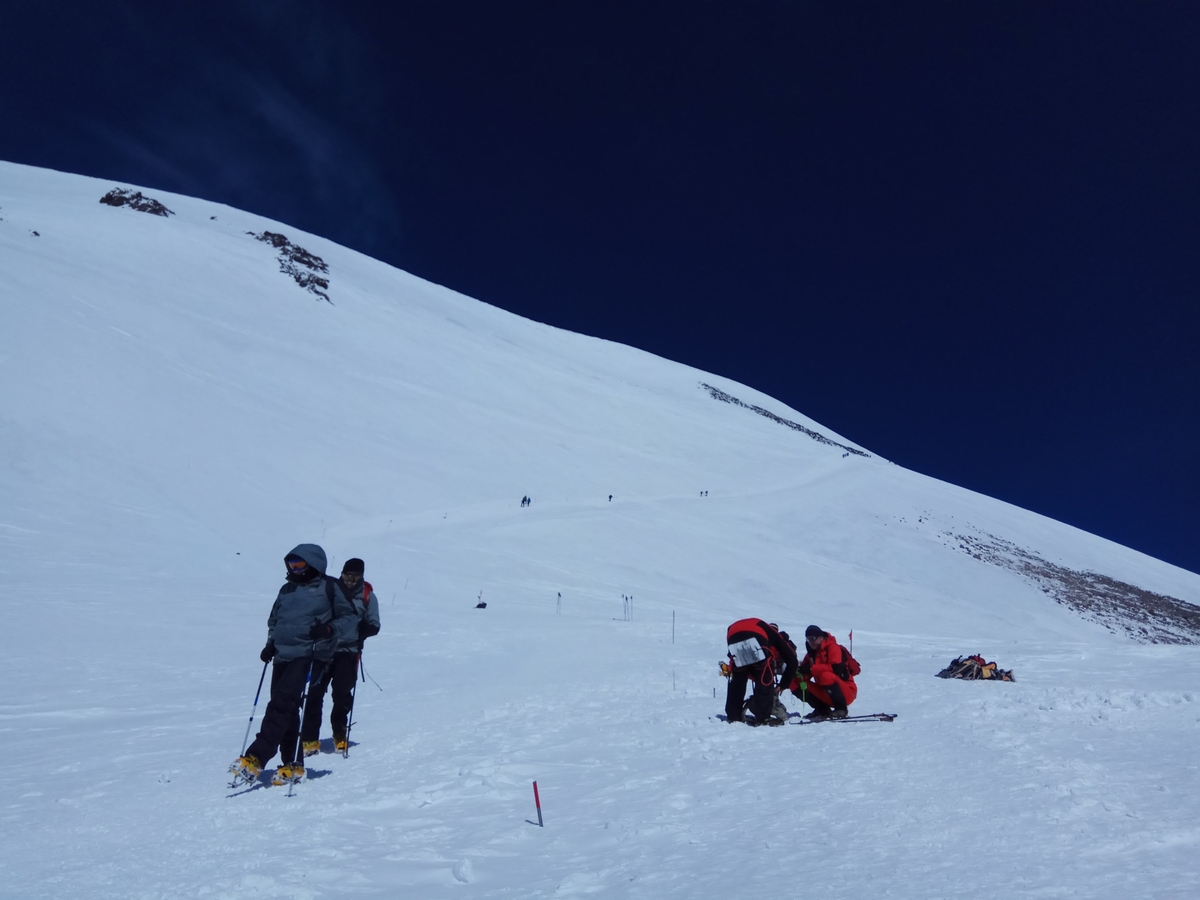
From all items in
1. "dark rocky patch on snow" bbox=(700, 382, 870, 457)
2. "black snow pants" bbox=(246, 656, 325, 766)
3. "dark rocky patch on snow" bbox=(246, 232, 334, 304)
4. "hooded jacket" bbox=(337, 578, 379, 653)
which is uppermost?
"dark rocky patch on snow" bbox=(246, 232, 334, 304)

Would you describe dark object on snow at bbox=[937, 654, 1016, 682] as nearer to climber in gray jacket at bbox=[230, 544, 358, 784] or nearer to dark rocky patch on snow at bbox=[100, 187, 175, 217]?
climber in gray jacket at bbox=[230, 544, 358, 784]

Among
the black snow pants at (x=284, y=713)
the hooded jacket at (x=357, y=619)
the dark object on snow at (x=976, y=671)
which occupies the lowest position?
the black snow pants at (x=284, y=713)

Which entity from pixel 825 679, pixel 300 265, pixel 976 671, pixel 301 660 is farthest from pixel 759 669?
pixel 300 265

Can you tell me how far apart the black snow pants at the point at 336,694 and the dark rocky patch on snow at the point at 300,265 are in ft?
167

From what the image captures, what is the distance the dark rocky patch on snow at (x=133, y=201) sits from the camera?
62.5 meters

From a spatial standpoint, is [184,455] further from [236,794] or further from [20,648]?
[236,794]

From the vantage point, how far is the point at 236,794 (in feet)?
17.7

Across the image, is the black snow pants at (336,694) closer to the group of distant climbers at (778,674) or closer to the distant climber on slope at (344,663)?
the distant climber on slope at (344,663)

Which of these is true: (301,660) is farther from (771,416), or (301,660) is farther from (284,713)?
(771,416)

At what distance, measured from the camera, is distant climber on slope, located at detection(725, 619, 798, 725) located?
752 cm

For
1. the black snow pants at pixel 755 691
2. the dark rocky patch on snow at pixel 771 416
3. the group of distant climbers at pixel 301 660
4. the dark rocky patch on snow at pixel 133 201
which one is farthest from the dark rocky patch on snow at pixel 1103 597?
the dark rocky patch on snow at pixel 133 201


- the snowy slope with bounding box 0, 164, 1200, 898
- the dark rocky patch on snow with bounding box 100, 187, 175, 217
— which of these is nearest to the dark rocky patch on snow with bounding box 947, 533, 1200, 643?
the snowy slope with bounding box 0, 164, 1200, 898

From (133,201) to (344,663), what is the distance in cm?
7355

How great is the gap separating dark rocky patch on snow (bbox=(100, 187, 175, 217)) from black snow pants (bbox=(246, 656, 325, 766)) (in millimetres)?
71264
